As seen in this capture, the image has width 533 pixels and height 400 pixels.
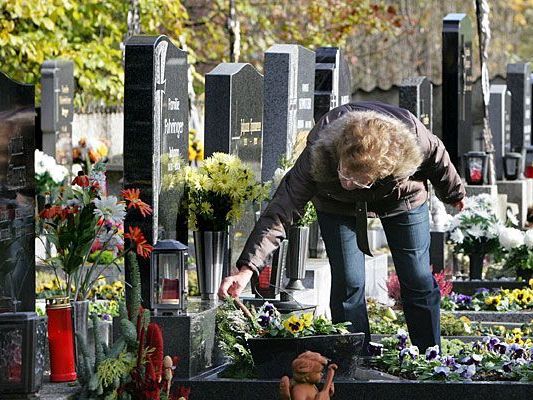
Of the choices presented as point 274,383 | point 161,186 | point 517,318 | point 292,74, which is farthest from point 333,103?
point 274,383

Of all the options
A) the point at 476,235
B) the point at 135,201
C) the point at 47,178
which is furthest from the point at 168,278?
the point at 47,178

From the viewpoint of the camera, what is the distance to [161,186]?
26.2 ft

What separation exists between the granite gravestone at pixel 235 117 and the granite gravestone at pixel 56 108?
7846 millimetres

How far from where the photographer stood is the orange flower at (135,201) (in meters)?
7.49

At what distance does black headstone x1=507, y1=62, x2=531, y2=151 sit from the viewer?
75.9ft

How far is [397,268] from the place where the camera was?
789cm

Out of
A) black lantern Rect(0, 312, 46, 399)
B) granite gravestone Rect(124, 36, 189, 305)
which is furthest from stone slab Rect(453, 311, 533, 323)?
black lantern Rect(0, 312, 46, 399)

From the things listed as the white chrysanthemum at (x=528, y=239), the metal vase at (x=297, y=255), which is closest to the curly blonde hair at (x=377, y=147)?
the metal vase at (x=297, y=255)

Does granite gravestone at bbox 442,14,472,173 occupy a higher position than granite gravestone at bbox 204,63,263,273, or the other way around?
granite gravestone at bbox 442,14,472,173

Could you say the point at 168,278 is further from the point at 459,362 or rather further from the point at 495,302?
the point at 495,302

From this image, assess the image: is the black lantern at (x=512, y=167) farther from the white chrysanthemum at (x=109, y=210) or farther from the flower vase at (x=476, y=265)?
the white chrysanthemum at (x=109, y=210)

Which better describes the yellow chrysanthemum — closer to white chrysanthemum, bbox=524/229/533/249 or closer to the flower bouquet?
the flower bouquet

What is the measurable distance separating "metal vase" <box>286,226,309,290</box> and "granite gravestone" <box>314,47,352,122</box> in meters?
2.64

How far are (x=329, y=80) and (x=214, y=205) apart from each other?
4021 millimetres
